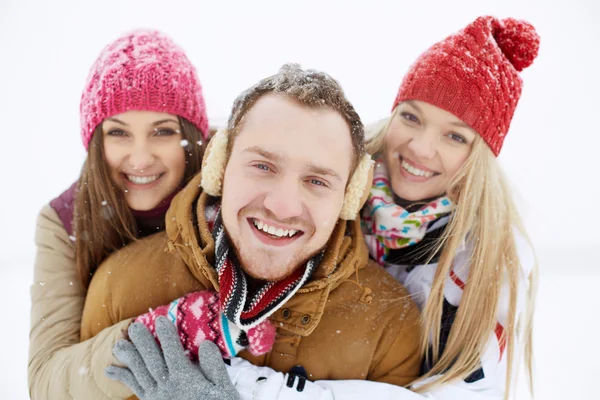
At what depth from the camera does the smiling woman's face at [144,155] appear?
89.0 inches

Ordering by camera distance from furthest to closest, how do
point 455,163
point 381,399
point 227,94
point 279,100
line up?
point 227,94, point 455,163, point 381,399, point 279,100

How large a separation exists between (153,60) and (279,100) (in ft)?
3.12

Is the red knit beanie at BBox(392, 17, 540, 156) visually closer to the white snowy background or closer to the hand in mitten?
the hand in mitten

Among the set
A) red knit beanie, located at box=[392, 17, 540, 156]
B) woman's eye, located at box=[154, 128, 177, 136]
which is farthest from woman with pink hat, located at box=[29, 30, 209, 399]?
red knit beanie, located at box=[392, 17, 540, 156]

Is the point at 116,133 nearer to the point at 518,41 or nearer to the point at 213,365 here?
the point at 213,365

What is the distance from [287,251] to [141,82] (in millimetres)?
1154

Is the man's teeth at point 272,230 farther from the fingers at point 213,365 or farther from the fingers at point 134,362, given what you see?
the fingers at point 134,362

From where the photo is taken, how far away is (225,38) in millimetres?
7094

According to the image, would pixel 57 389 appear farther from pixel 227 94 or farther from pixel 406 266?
pixel 227 94

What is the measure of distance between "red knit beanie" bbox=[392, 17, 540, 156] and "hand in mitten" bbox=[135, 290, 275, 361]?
1338 mm

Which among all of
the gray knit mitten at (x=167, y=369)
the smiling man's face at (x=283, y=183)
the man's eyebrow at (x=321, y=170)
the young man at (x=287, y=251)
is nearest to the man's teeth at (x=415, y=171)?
the young man at (x=287, y=251)

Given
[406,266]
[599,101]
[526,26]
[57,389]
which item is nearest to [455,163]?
[406,266]

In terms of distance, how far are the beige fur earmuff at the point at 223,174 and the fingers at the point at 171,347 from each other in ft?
1.81

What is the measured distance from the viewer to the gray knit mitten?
5.60 feet
